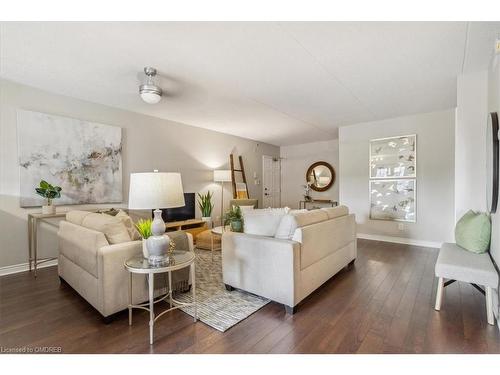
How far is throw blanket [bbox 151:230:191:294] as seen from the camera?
220cm

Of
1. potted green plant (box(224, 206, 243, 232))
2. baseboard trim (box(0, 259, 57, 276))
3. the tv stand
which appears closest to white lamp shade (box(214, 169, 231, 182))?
the tv stand

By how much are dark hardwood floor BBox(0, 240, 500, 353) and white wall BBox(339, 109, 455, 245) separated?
1.91 meters

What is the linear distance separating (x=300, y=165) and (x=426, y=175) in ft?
11.3

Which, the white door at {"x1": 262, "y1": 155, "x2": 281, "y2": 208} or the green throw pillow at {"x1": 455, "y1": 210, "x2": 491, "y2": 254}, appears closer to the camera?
the green throw pillow at {"x1": 455, "y1": 210, "x2": 491, "y2": 254}

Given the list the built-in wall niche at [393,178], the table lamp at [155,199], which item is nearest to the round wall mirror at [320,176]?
the built-in wall niche at [393,178]

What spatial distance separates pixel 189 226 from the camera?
→ 15.0 feet

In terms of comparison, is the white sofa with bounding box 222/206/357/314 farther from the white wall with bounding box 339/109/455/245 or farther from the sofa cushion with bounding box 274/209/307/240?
the white wall with bounding box 339/109/455/245

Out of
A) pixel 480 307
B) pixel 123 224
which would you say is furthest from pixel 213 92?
pixel 480 307

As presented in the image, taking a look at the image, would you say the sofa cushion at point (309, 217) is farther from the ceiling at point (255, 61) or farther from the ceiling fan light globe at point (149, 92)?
the ceiling fan light globe at point (149, 92)

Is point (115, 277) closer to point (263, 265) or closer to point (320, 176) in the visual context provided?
point (263, 265)

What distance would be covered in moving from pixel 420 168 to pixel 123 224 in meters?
4.71

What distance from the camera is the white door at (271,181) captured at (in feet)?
23.0
